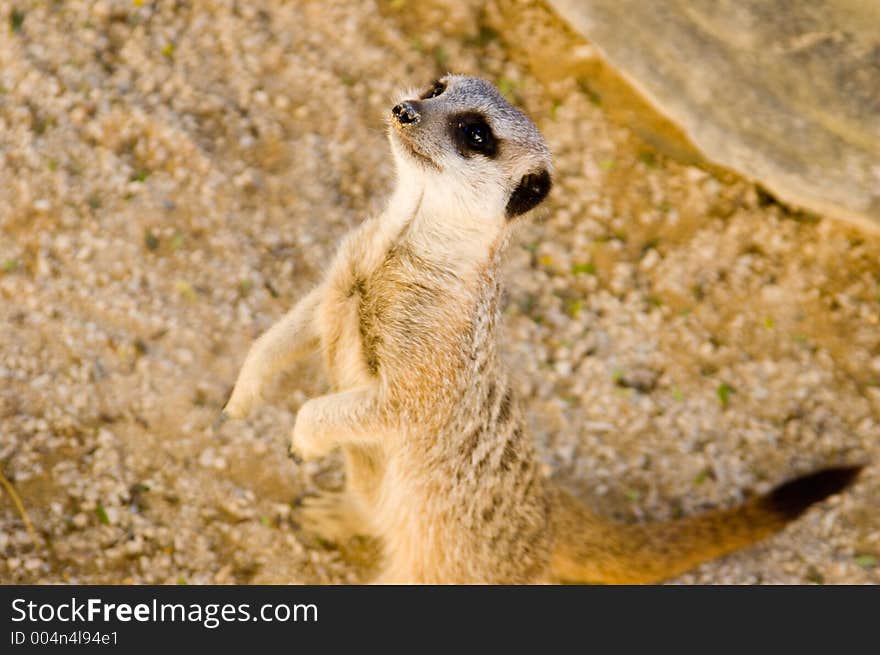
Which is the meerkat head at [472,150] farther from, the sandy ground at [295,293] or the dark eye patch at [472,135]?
the sandy ground at [295,293]

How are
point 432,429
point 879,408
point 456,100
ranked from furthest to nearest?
point 879,408, point 432,429, point 456,100

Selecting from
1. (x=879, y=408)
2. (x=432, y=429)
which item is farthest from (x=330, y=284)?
(x=879, y=408)

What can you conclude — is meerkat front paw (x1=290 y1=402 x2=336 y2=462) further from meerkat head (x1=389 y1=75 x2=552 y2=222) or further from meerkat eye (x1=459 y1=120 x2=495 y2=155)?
meerkat eye (x1=459 y1=120 x2=495 y2=155)

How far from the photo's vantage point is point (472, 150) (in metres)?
1.95

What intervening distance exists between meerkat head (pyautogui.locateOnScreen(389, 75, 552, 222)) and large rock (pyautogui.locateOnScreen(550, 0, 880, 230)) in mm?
1262

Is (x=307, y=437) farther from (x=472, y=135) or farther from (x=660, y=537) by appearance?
(x=660, y=537)

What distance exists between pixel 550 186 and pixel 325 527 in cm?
117

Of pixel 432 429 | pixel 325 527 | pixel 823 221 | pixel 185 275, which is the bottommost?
pixel 325 527

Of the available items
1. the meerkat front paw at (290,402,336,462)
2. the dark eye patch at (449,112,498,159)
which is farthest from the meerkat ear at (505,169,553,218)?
the meerkat front paw at (290,402,336,462)

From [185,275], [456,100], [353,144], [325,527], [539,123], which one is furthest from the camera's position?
[539,123]

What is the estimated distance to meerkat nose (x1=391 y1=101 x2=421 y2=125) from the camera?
1.88 m

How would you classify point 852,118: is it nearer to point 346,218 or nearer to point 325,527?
point 346,218

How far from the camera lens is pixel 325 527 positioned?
8.29 feet

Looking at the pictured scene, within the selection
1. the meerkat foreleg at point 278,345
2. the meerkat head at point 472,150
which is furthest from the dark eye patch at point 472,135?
the meerkat foreleg at point 278,345
